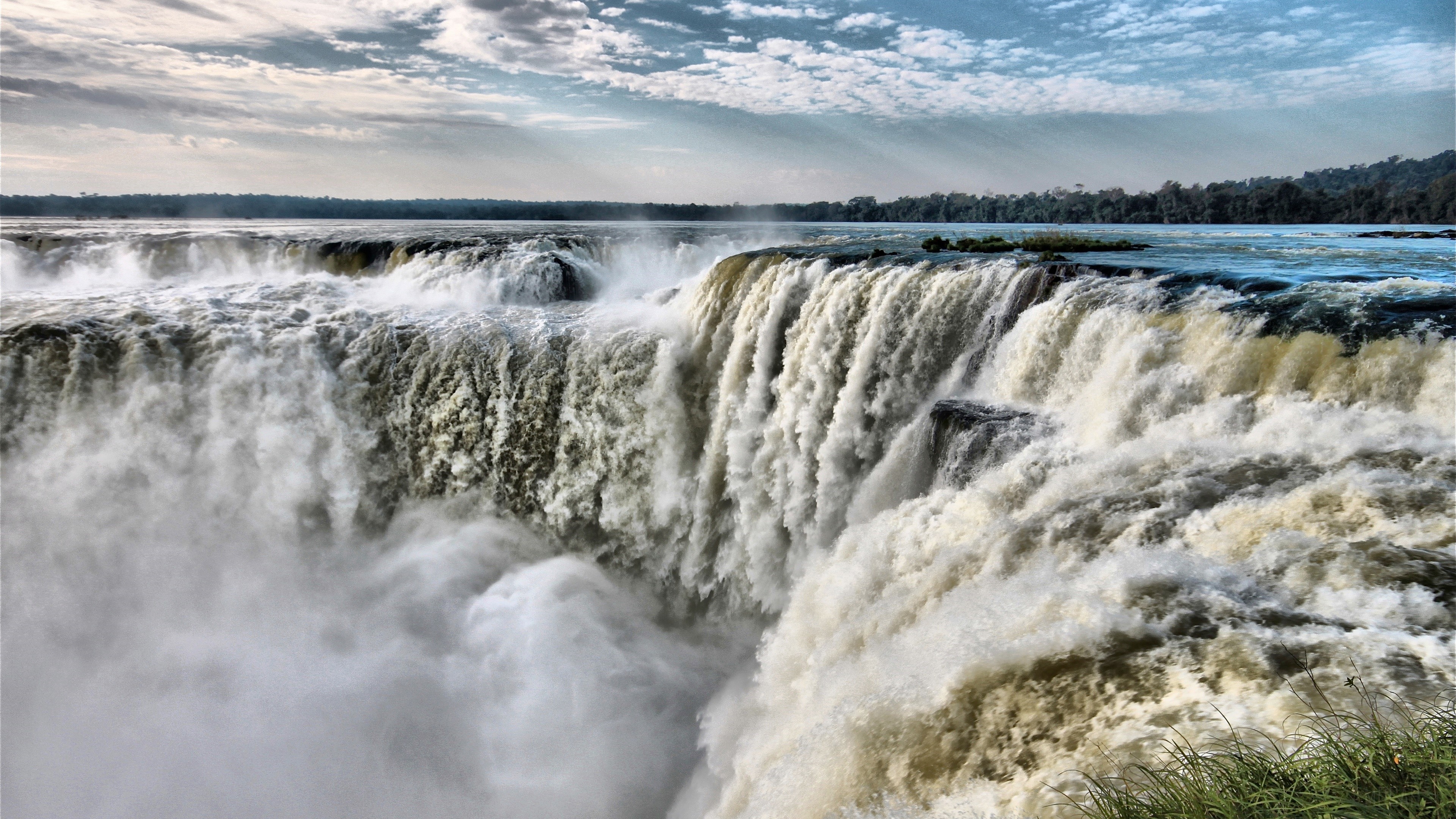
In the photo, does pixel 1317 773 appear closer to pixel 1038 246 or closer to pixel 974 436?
pixel 974 436

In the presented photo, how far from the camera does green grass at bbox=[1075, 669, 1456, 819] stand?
7.39ft

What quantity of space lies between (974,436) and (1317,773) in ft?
14.6

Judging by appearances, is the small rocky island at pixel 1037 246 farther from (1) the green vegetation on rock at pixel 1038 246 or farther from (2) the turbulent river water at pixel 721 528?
(2) the turbulent river water at pixel 721 528

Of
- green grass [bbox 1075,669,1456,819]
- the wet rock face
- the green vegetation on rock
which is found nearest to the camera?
green grass [bbox 1075,669,1456,819]

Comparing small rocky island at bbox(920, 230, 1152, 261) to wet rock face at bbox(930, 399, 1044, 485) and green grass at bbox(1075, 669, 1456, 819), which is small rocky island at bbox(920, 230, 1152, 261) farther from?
green grass at bbox(1075, 669, 1456, 819)

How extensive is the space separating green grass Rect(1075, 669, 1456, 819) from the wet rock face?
3.75m

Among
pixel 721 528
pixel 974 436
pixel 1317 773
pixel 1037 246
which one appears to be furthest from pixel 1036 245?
pixel 1317 773

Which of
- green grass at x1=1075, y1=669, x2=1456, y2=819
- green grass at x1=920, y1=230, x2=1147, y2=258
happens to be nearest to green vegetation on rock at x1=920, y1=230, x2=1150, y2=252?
green grass at x1=920, y1=230, x2=1147, y2=258

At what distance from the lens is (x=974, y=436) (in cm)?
673

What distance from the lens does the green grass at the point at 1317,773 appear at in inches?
88.7

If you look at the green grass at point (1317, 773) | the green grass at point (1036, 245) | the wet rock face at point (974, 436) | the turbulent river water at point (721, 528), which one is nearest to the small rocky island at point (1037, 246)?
the green grass at point (1036, 245)

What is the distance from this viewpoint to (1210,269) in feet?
29.3

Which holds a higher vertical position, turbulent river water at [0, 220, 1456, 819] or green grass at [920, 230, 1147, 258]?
green grass at [920, 230, 1147, 258]

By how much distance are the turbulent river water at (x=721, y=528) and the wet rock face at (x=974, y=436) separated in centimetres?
4
